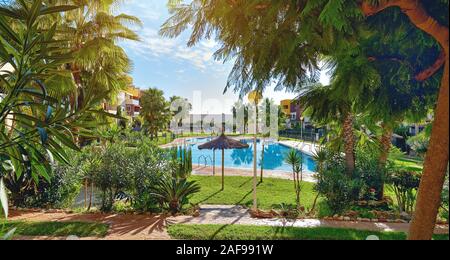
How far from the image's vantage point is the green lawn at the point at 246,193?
7.76 meters

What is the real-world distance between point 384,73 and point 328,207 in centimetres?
492

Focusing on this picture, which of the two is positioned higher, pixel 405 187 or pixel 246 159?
pixel 405 187

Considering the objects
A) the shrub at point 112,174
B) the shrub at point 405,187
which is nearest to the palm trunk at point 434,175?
the shrub at point 112,174

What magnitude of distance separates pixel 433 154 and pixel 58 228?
5.56 meters

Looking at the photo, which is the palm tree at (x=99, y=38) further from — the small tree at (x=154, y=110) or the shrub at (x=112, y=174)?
the small tree at (x=154, y=110)

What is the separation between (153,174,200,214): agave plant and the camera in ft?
19.2

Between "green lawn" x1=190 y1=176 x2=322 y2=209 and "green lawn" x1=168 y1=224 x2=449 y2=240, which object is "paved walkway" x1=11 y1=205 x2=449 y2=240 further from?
"green lawn" x1=190 y1=176 x2=322 y2=209

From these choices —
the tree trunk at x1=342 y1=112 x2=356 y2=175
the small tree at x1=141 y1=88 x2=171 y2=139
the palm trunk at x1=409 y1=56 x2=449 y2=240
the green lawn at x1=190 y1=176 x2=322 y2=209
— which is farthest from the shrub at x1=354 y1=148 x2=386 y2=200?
the small tree at x1=141 y1=88 x2=171 y2=139

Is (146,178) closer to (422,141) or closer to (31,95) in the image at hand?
(31,95)

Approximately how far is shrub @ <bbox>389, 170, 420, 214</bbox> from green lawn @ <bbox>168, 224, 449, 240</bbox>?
2528 millimetres

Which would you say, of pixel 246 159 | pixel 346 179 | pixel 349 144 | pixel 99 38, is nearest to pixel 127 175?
pixel 346 179

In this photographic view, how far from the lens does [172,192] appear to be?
5.88m
